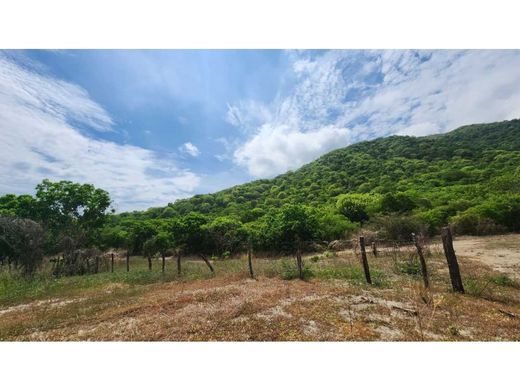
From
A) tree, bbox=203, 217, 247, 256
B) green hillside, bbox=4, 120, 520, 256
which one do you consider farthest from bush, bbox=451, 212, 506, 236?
tree, bbox=203, 217, 247, 256

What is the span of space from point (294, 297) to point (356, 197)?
91.9 feet

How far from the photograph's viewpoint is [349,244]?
72.9 ft

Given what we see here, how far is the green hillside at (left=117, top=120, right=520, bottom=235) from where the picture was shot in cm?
2909

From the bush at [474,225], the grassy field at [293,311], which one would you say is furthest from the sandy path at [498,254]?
the bush at [474,225]

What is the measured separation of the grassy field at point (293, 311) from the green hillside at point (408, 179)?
60.3ft

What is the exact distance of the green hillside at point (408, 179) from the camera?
2909 cm

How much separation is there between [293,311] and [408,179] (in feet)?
162

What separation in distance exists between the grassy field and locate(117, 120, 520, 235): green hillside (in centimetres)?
1837

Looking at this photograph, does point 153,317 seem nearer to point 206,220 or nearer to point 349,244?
point 349,244

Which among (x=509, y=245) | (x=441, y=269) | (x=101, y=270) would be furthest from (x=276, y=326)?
(x=101, y=270)

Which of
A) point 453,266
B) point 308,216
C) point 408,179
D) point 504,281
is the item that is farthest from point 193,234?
point 408,179

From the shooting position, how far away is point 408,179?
4694cm

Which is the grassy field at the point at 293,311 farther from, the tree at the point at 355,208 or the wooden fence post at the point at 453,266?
the tree at the point at 355,208

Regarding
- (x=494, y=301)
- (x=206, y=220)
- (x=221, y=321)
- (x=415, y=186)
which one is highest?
(x=415, y=186)
